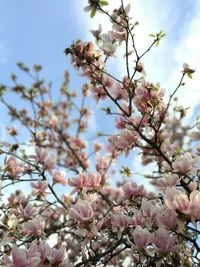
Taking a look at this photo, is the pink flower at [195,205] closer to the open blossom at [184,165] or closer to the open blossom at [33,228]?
the open blossom at [184,165]

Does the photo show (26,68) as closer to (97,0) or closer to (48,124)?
(48,124)

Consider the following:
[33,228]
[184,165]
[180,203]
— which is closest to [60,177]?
[33,228]

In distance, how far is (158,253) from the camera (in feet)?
7.59

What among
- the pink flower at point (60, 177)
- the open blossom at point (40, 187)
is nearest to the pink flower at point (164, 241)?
the open blossom at point (40, 187)

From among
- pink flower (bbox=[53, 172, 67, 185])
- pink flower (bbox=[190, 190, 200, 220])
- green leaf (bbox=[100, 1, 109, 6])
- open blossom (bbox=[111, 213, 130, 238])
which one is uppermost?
green leaf (bbox=[100, 1, 109, 6])

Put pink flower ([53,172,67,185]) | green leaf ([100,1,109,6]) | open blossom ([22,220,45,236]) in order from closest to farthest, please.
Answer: open blossom ([22,220,45,236]) < green leaf ([100,1,109,6]) < pink flower ([53,172,67,185])

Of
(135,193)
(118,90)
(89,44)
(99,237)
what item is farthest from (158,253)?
(89,44)

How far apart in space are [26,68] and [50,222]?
11.7 feet

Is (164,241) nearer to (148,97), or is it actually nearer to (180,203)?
(180,203)

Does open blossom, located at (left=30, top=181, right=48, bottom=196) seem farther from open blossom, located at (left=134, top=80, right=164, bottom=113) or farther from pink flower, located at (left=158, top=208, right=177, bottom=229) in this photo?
pink flower, located at (left=158, top=208, right=177, bottom=229)

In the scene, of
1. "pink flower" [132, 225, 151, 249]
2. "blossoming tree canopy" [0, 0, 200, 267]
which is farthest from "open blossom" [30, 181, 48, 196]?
"pink flower" [132, 225, 151, 249]

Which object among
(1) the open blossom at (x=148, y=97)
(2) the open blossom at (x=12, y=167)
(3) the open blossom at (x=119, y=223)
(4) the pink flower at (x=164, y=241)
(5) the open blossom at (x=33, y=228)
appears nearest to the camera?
(4) the pink flower at (x=164, y=241)

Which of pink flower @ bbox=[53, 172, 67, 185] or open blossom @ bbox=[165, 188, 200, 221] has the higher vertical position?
pink flower @ bbox=[53, 172, 67, 185]

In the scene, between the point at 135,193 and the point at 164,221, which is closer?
the point at 164,221
